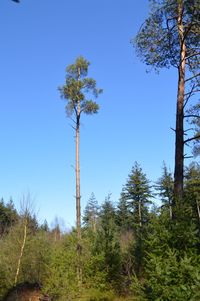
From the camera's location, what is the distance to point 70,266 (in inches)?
784

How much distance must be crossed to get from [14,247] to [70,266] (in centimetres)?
291

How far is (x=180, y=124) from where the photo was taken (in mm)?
10930

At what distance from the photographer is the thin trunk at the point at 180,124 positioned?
1029 centimetres

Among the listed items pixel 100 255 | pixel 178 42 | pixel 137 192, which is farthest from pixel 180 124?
pixel 137 192

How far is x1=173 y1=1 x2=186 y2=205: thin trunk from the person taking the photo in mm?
10289

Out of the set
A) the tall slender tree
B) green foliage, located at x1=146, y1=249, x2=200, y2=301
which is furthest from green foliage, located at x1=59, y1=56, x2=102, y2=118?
green foliage, located at x1=146, y1=249, x2=200, y2=301

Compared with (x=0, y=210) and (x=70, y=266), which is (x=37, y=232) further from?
(x=0, y=210)

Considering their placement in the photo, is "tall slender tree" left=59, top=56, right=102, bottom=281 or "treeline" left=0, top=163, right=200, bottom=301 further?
"tall slender tree" left=59, top=56, right=102, bottom=281

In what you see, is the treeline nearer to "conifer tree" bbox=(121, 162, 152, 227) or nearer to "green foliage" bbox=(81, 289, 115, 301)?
"green foliage" bbox=(81, 289, 115, 301)

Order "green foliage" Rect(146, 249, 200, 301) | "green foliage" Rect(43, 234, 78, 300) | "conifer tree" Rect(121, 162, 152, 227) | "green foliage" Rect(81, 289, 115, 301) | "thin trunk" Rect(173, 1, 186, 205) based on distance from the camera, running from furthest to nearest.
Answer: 1. "conifer tree" Rect(121, 162, 152, 227)
2. "green foliage" Rect(81, 289, 115, 301)
3. "green foliage" Rect(43, 234, 78, 300)
4. "thin trunk" Rect(173, 1, 186, 205)
5. "green foliage" Rect(146, 249, 200, 301)

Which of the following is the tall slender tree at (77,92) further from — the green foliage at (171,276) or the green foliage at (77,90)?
the green foliage at (171,276)

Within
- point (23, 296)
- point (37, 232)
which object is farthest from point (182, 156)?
point (37, 232)

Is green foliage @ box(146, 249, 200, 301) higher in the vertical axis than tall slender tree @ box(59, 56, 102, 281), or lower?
lower

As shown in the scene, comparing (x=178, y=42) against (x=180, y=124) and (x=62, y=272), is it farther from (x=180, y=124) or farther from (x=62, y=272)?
(x=62, y=272)
